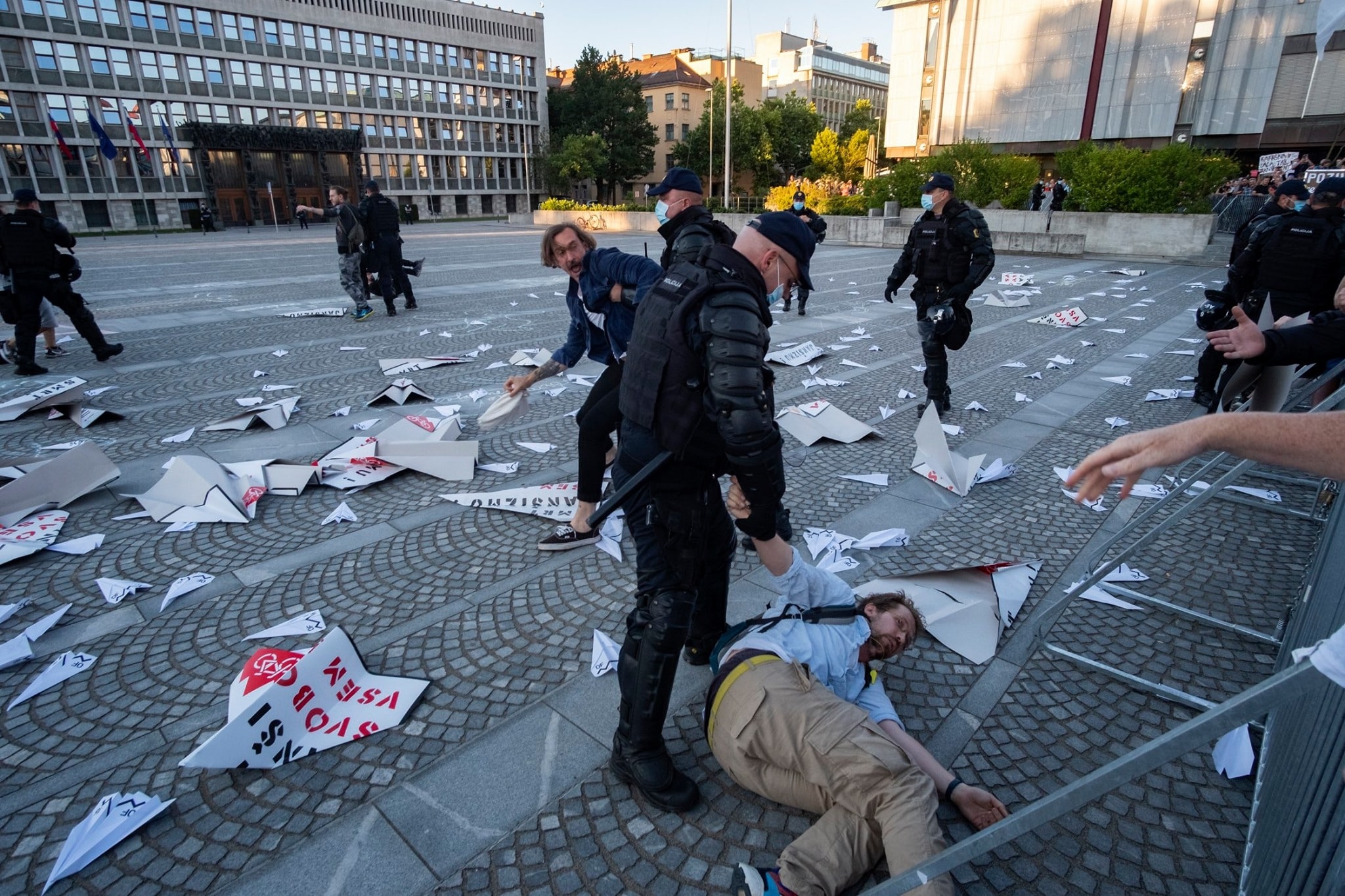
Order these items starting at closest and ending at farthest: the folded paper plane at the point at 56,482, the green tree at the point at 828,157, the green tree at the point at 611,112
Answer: the folded paper plane at the point at 56,482 < the green tree at the point at 828,157 < the green tree at the point at 611,112

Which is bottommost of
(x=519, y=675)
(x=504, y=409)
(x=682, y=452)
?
(x=519, y=675)

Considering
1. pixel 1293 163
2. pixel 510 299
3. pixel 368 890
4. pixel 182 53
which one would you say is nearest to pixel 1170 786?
pixel 368 890

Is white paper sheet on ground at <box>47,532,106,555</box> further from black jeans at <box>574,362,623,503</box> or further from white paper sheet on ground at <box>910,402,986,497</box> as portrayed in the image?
white paper sheet on ground at <box>910,402,986,497</box>

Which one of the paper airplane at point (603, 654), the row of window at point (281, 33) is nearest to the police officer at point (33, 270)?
the paper airplane at point (603, 654)

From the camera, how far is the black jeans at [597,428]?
3.97m

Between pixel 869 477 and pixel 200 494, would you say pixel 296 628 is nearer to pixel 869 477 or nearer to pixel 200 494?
pixel 200 494

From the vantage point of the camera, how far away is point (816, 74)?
11225 centimetres

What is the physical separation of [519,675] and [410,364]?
620 cm

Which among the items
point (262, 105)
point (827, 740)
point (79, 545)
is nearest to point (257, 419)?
point (79, 545)

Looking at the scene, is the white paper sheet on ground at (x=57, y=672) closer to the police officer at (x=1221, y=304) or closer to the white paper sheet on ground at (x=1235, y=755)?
the white paper sheet on ground at (x=1235, y=755)

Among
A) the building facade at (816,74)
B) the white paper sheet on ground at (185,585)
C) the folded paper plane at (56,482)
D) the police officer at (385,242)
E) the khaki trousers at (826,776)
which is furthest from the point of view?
the building facade at (816,74)

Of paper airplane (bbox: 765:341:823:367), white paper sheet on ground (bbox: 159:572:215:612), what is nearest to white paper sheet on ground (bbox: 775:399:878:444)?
paper airplane (bbox: 765:341:823:367)

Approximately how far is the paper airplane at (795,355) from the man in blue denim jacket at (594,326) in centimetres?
444

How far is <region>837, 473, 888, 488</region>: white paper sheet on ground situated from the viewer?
530cm
